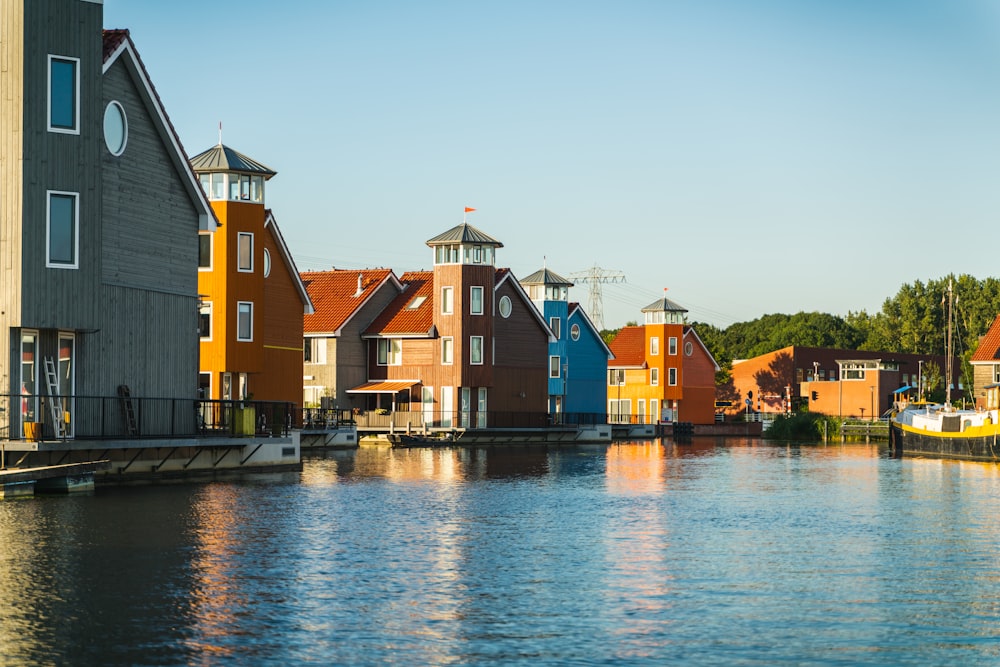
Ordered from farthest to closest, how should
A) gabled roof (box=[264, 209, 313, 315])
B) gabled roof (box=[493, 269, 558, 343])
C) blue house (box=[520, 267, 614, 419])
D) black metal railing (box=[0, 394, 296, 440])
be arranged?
1. blue house (box=[520, 267, 614, 419])
2. gabled roof (box=[493, 269, 558, 343])
3. gabled roof (box=[264, 209, 313, 315])
4. black metal railing (box=[0, 394, 296, 440])

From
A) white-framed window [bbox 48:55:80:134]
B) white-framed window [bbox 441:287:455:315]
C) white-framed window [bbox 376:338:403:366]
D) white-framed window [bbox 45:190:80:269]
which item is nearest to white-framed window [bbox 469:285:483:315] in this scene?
white-framed window [bbox 441:287:455:315]

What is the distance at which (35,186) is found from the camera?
37.2m

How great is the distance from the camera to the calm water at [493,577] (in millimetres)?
18391

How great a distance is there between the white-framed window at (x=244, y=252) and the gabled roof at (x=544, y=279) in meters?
40.1

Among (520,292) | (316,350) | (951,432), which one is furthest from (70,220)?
(520,292)

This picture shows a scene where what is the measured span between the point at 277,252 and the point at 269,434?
20853mm

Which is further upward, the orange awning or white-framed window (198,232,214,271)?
white-framed window (198,232,214,271)

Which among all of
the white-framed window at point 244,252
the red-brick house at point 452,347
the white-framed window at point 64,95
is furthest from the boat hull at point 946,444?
the white-framed window at point 64,95

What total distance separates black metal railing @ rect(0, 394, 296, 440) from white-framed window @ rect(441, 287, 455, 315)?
114ft

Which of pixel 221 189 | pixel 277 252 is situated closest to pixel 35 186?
pixel 221 189

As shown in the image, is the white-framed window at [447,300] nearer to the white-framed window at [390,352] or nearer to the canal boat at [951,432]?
the white-framed window at [390,352]

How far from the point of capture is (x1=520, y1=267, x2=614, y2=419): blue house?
322 feet

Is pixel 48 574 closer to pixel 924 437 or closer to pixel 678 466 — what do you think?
pixel 678 466

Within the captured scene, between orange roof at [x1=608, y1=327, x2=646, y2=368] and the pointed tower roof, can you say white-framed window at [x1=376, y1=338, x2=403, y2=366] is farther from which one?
orange roof at [x1=608, y1=327, x2=646, y2=368]
